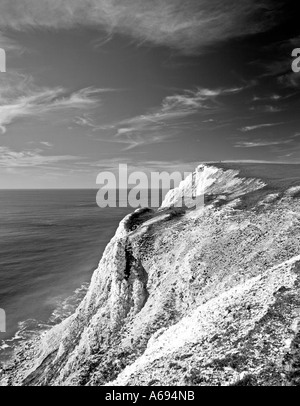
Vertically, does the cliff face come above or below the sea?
above

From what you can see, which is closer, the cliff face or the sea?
the cliff face

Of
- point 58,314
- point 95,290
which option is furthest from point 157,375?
point 58,314

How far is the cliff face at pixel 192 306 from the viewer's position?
45.6 ft

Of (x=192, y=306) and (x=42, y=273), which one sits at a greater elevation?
(x=192, y=306)

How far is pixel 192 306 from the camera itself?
2206 centimetres

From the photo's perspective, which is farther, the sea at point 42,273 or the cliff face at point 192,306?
the sea at point 42,273

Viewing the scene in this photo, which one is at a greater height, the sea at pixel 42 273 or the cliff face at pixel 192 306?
the cliff face at pixel 192 306

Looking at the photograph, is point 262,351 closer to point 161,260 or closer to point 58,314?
point 161,260

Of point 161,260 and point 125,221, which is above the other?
point 125,221

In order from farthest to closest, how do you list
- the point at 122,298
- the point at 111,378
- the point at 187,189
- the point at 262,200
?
the point at 187,189 → the point at 262,200 → the point at 122,298 → the point at 111,378

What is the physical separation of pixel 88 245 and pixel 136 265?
5146 cm

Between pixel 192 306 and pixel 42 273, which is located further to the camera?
pixel 42 273

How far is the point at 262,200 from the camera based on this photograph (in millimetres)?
33406

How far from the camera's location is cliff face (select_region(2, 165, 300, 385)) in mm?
13891
